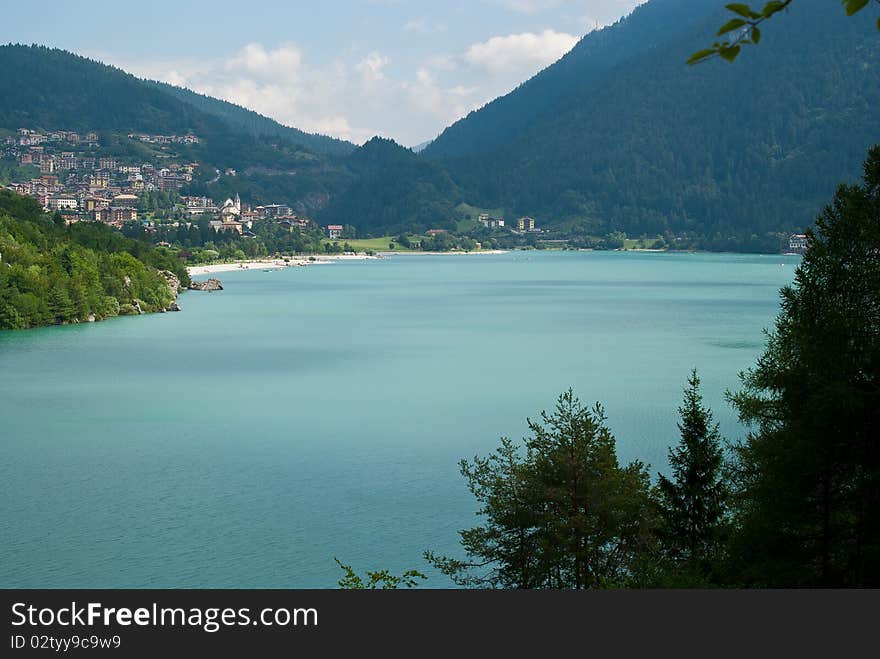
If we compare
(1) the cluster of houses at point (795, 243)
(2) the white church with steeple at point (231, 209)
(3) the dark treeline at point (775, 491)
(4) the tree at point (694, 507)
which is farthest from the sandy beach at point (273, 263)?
(3) the dark treeline at point (775, 491)

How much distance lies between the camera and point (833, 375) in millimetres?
10633

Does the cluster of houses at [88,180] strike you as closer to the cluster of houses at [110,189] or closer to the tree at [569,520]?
the cluster of houses at [110,189]

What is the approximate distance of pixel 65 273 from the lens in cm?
4903

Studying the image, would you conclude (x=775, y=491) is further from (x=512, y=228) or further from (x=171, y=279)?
(x=512, y=228)

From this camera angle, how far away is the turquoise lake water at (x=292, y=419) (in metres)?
15.8

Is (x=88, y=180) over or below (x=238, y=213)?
over

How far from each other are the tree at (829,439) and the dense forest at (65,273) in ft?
133

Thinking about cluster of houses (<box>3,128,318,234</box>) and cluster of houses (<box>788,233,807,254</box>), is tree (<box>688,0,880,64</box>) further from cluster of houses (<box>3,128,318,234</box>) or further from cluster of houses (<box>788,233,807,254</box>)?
cluster of houses (<box>788,233,807,254</box>)

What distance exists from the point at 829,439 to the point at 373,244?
158706 mm

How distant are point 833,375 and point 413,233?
170 meters

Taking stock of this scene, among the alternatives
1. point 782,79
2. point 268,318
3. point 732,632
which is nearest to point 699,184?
point 782,79

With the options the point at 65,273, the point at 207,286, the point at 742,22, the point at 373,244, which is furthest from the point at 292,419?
the point at 373,244

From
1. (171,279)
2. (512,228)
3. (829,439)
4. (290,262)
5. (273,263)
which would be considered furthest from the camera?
(512,228)

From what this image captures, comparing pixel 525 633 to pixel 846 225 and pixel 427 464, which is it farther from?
pixel 427 464
